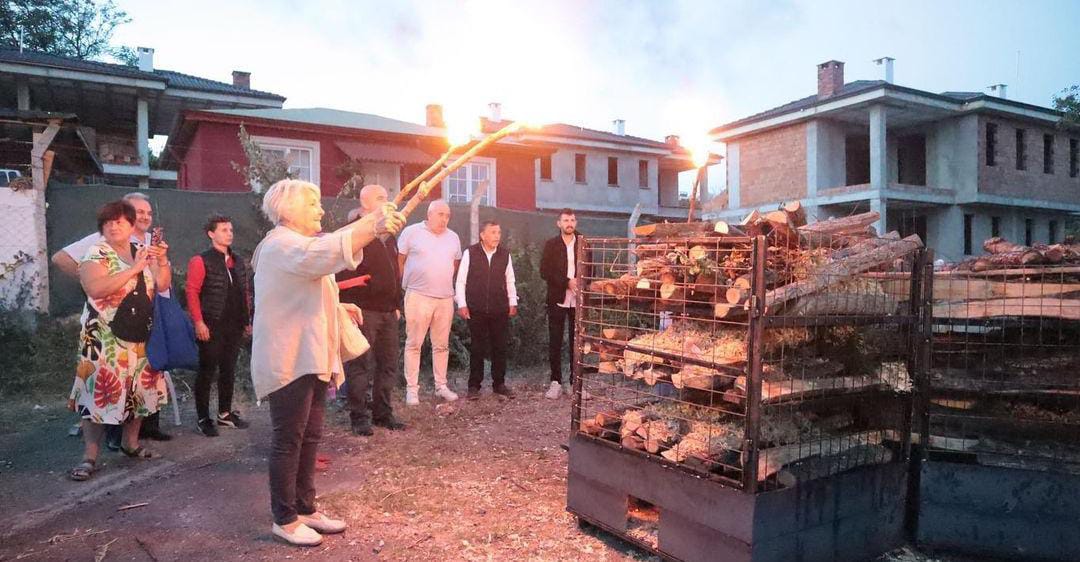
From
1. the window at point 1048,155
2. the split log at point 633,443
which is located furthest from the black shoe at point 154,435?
the window at point 1048,155

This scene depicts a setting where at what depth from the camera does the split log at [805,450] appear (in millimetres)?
3090

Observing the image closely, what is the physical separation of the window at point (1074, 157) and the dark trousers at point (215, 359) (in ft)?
101

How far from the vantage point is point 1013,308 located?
12.4ft

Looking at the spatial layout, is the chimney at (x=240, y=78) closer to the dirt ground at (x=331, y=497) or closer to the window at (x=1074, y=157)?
the dirt ground at (x=331, y=497)

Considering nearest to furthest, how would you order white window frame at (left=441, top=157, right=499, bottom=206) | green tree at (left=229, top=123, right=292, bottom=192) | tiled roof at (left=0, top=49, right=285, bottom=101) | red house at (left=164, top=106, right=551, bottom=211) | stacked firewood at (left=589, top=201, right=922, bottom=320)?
stacked firewood at (left=589, top=201, right=922, bottom=320) < green tree at (left=229, top=123, right=292, bottom=192) < red house at (left=164, top=106, right=551, bottom=211) < tiled roof at (left=0, top=49, right=285, bottom=101) < white window frame at (left=441, top=157, right=499, bottom=206)

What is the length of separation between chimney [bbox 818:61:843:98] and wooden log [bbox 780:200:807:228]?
22.7 metres

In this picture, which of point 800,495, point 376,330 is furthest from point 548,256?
point 800,495

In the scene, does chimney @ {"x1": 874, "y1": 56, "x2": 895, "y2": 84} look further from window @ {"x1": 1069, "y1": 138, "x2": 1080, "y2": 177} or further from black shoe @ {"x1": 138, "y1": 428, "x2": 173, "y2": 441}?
black shoe @ {"x1": 138, "y1": 428, "x2": 173, "y2": 441}

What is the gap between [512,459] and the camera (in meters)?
5.16

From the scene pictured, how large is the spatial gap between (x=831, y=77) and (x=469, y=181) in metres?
14.0

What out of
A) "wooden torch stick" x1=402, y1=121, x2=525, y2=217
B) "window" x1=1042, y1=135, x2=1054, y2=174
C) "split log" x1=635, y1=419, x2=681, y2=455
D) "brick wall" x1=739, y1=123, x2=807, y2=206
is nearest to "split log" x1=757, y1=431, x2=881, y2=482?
"split log" x1=635, y1=419, x2=681, y2=455

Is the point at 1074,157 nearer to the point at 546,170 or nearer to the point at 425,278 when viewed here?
the point at 546,170

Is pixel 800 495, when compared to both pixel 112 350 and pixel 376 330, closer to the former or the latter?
pixel 376 330

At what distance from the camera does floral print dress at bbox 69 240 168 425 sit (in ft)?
15.1
